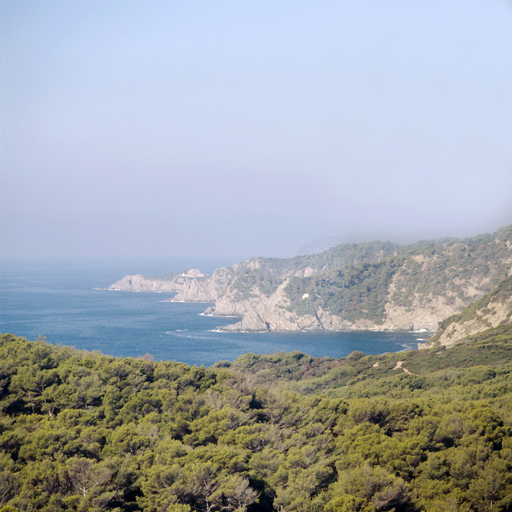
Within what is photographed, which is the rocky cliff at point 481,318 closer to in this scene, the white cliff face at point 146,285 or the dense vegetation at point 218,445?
the dense vegetation at point 218,445

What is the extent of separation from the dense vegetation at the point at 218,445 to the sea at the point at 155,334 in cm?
4448

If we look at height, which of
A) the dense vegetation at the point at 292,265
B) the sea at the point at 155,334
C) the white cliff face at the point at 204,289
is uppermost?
the dense vegetation at the point at 292,265

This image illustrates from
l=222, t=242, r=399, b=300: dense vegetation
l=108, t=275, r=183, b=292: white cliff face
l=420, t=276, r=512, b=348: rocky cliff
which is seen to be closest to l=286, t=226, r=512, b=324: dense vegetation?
l=222, t=242, r=399, b=300: dense vegetation

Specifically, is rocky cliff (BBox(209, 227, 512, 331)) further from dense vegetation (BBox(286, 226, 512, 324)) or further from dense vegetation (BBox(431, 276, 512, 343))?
dense vegetation (BBox(431, 276, 512, 343))

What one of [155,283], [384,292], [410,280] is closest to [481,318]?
[410,280]

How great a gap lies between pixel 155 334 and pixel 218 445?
73.1m

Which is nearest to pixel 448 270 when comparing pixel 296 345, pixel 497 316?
pixel 296 345

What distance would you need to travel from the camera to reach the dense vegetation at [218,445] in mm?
15273

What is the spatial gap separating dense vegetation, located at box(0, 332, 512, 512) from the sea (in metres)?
44.5

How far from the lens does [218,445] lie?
18453 millimetres

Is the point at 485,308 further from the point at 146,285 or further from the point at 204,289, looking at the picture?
the point at 146,285

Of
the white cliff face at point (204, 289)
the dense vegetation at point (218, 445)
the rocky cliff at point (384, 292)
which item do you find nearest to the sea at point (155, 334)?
the rocky cliff at point (384, 292)

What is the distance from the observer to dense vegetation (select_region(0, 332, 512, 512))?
1527cm

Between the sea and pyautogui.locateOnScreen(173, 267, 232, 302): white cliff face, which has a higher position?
pyautogui.locateOnScreen(173, 267, 232, 302): white cliff face
